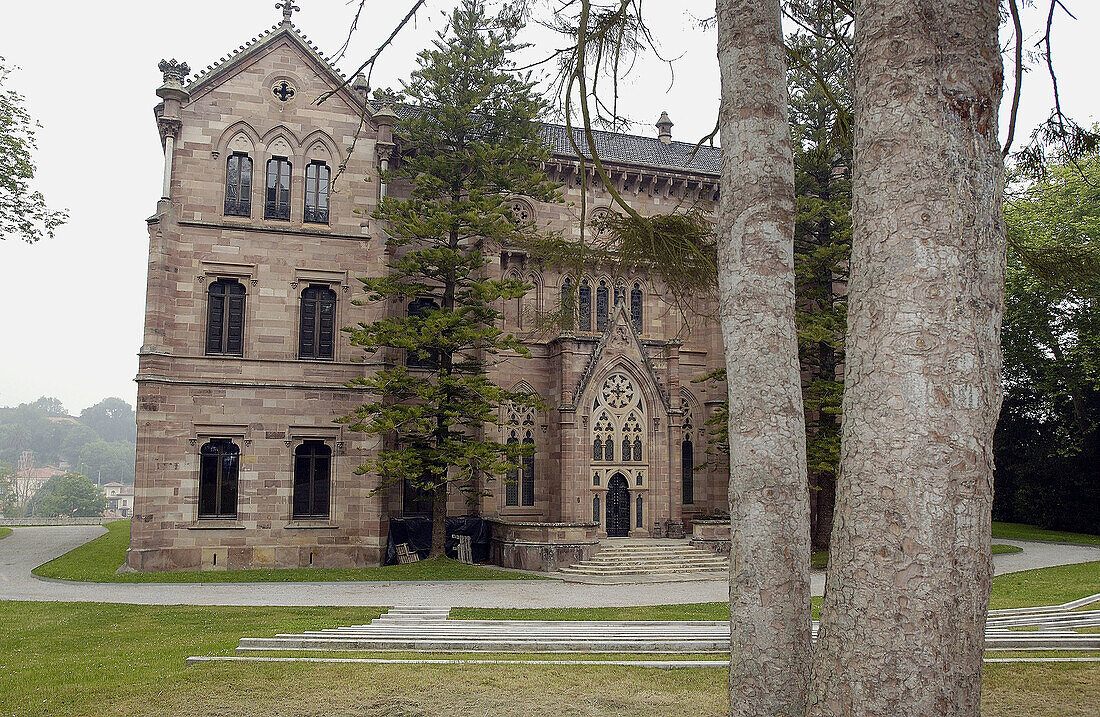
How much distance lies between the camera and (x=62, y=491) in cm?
10150

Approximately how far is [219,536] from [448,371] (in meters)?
8.42

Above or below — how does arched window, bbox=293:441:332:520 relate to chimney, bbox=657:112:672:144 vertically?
below

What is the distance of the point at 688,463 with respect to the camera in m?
31.6

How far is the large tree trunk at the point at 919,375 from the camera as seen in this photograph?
4.00 meters

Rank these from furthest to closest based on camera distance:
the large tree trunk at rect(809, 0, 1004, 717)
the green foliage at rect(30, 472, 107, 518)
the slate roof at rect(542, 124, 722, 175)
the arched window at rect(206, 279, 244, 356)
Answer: the green foliage at rect(30, 472, 107, 518), the slate roof at rect(542, 124, 722, 175), the arched window at rect(206, 279, 244, 356), the large tree trunk at rect(809, 0, 1004, 717)

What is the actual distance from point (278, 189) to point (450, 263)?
21.4 feet

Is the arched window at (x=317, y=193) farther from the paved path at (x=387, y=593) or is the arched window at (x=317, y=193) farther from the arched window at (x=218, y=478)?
the paved path at (x=387, y=593)

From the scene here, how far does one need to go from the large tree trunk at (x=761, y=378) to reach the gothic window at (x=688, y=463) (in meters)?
25.9

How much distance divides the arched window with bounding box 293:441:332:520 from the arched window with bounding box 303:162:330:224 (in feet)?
24.1

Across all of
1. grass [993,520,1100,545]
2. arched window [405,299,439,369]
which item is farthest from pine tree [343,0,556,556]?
grass [993,520,1100,545]

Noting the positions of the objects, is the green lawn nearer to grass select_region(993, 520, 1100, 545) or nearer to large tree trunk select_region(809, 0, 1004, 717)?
large tree trunk select_region(809, 0, 1004, 717)

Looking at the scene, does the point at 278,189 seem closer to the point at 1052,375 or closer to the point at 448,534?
the point at 448,534

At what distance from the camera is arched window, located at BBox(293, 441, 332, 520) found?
2583 centimetres

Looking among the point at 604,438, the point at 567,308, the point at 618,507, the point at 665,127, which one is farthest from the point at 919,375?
the point at 665,127
